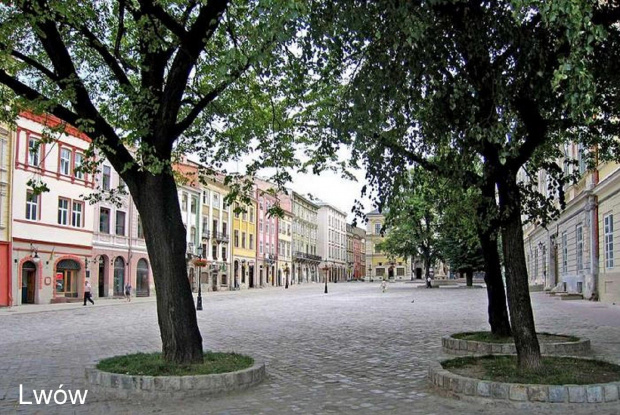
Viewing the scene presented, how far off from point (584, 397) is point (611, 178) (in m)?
20.3

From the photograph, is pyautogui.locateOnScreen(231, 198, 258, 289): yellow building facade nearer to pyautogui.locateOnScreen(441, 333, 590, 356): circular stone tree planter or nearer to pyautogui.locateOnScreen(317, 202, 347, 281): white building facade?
pyautogui.locateOnScreen(317, 202, 347, 281): white building facade

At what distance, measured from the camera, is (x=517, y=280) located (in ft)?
27.7

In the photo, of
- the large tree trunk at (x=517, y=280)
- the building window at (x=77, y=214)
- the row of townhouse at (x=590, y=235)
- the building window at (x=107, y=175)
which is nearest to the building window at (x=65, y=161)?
the building window at (x=77, y=214)

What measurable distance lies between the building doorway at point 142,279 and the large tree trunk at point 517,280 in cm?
4021

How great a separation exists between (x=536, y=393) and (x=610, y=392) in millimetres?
920

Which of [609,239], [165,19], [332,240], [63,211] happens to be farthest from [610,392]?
[332,240]

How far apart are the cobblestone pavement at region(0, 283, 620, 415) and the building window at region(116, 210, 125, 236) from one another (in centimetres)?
2076

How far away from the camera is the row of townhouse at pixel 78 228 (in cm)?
3119

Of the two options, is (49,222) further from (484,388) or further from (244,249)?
(244,249)

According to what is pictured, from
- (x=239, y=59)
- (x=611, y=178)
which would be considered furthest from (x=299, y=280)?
(x=239, y=59)

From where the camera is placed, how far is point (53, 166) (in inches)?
1388

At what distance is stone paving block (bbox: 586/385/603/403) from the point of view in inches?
282

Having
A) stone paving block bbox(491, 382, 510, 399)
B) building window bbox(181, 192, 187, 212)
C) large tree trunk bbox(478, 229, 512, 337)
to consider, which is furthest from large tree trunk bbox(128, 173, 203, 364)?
building window bbox(181, 192, 187, 212)

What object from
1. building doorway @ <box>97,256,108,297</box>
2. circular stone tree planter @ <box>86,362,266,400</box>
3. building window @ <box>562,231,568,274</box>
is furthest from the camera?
building doorway @ <box>97,256,108,297</box>
